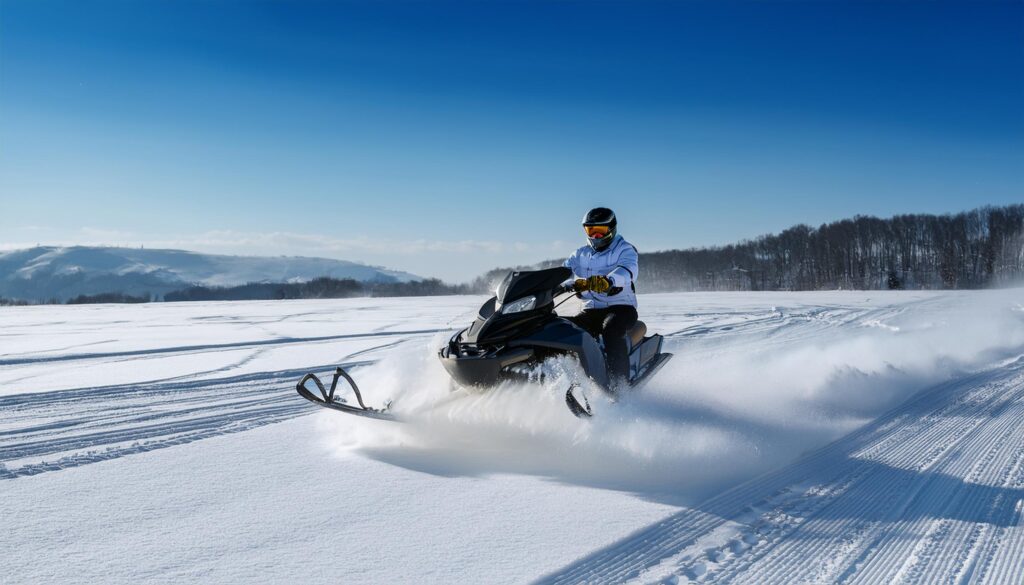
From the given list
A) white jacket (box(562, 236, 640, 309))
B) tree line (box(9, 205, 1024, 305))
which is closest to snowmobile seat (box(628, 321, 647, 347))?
white jacket (box(562, 236, 640, 309))

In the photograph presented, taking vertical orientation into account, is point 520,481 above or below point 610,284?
below

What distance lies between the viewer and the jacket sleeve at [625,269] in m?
5.30

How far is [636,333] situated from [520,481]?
6.83 ft

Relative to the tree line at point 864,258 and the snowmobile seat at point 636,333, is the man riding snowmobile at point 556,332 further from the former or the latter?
the tree line at point 864,258

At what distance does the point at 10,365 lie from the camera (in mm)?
9914

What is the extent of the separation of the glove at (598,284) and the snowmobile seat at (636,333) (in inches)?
26.3

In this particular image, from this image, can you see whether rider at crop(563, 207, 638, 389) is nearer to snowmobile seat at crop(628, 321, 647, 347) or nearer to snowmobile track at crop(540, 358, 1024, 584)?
snowmobile seat at crop(628, 321, 647, 347)

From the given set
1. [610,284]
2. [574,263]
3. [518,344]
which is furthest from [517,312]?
[574,263]

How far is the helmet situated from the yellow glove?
579 millimetres

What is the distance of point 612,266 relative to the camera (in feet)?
18.1

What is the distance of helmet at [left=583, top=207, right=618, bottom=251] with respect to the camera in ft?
17.9

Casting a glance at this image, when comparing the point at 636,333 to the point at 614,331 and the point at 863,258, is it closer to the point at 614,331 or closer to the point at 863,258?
the point at 614,331

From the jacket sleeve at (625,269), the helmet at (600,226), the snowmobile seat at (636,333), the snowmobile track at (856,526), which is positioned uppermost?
the helmet at (600,226)

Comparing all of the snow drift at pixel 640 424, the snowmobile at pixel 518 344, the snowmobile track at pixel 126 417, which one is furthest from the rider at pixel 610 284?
Answer: the snowmobile track at pixel 126 417
